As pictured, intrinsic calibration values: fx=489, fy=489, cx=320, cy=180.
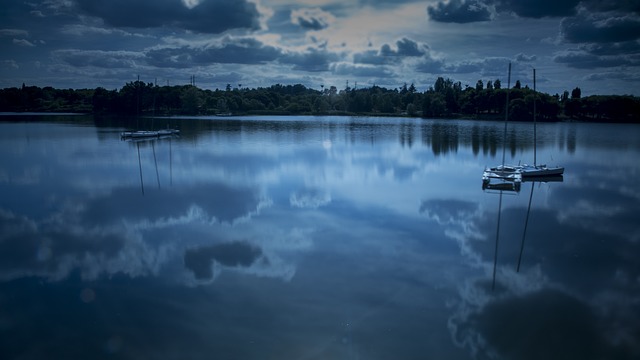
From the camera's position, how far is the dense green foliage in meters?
135

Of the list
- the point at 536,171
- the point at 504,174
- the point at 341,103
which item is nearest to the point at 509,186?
the point at 504,174

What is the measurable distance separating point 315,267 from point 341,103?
585 ft

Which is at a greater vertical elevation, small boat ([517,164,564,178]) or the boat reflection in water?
small boat ([517,164,564,178])

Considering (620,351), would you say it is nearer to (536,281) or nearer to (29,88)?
(536,281)

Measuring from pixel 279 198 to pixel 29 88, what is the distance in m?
203

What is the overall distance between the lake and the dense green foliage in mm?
95341

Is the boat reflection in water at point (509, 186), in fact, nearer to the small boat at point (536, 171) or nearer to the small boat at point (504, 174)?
the small boat at point (504, 174)

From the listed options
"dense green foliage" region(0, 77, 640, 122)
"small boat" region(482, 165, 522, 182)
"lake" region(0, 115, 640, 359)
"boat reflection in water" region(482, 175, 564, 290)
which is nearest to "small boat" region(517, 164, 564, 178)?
"boat reflection in water" region(482, 175, 564, 290)

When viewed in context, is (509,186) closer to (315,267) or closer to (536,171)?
(536,171)

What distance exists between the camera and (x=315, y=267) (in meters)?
17.9

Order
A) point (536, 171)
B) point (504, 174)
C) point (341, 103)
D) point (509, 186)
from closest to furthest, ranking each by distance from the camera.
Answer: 1. point (509, 186)
2. point (504, 174)
3. point (536, 171)
4. point (341, 103)

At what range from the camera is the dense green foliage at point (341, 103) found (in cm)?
13475

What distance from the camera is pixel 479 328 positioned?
13.4m

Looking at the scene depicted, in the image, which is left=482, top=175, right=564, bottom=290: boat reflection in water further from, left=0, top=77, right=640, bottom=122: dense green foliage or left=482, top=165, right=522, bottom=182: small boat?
left=0, top=77, right=640, bottom=122: dense green foliage
